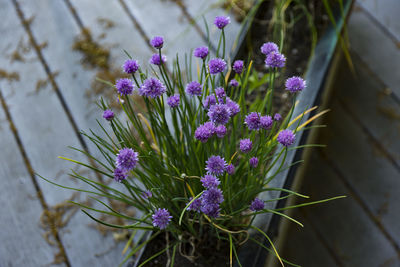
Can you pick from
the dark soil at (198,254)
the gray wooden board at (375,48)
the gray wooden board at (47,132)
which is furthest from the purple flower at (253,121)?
the gray wooden board at (375,48)

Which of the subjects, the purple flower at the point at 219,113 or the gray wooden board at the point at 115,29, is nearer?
the purple flower at the point at 219,113

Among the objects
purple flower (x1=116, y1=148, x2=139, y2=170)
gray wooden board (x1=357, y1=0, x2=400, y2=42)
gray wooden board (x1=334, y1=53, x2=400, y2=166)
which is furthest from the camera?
gray wooden board (x1=357, y1=0, x2=400, y2=42)

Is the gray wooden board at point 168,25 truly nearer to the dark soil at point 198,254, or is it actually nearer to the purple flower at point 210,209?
the dark soil at point 198,254

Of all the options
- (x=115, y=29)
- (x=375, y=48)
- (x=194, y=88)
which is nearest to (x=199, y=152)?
(x=194, y=88)

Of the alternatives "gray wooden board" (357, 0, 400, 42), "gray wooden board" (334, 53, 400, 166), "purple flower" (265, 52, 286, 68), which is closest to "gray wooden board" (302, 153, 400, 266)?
"gray wooden board" (334, 53, 400, 166)

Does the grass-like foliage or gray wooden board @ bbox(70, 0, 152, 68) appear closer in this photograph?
the grass-like foliage

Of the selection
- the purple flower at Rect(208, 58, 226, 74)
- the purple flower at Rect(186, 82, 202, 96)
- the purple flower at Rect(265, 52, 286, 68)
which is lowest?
the purple flower at Rect(265, 52, 286, 68)

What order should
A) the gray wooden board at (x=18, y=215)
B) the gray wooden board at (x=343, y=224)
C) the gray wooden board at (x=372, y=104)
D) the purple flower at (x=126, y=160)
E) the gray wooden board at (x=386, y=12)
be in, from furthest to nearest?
the gray wooden board at (x=386, y=12), the gray wooden board at (x=372, y=104), the gray wooden board at (x=343, y=224), the gray wooden board at (x=18, y=215), the purple flower at (x=126, y=160)

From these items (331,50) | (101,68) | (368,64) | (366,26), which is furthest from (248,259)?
(366,26)

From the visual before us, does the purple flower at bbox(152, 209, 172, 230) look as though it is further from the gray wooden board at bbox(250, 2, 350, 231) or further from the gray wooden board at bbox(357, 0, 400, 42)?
the gray wooden board at bbox(357, 0, 400, 42)
